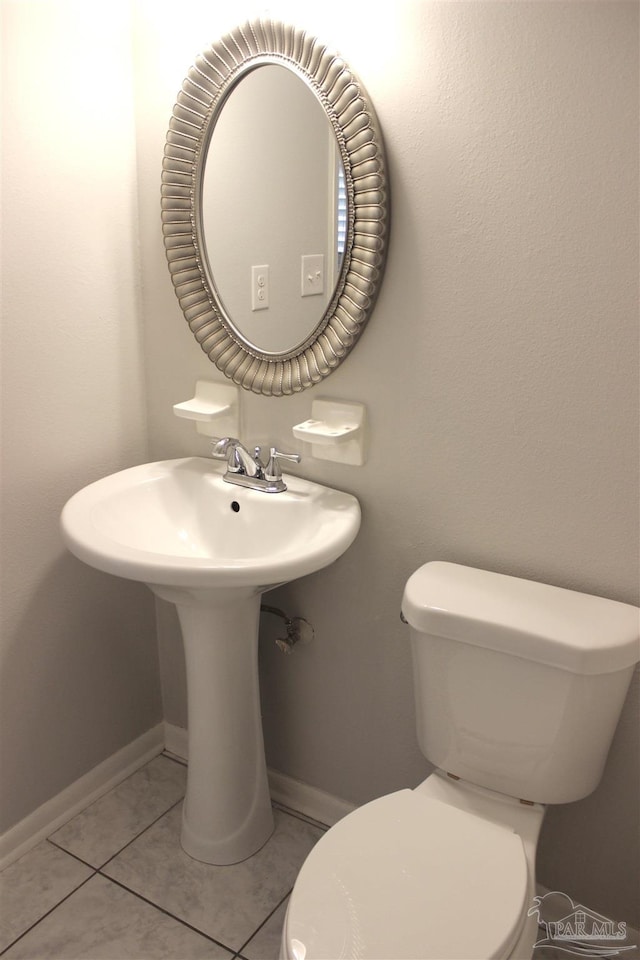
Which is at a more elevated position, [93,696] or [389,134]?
[389,134]

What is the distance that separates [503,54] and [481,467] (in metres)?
0.69

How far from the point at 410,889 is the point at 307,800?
2.60ft

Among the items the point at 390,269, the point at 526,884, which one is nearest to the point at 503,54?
the point at 390,269

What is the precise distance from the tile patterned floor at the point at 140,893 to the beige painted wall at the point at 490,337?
364mm

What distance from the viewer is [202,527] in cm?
171

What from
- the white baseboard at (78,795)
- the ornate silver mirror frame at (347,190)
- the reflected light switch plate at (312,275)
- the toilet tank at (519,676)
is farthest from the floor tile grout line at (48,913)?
the reflected light switch plate at (312,275)

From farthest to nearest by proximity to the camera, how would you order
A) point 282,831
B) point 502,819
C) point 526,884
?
point 282,831, point 502,819, point 526,884

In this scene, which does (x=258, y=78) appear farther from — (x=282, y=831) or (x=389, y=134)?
(x=282, y=831)

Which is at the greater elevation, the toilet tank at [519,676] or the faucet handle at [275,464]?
the faucet handle at [275,464]

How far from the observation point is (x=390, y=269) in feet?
4.75

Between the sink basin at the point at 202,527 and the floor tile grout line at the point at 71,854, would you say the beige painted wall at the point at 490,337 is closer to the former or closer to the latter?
the sink basin at the point at 202,527

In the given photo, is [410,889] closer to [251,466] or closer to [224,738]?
[224,738]

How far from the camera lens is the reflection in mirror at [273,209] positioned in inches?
58.0

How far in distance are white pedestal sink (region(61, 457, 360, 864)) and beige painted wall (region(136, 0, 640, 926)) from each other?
0.14m
